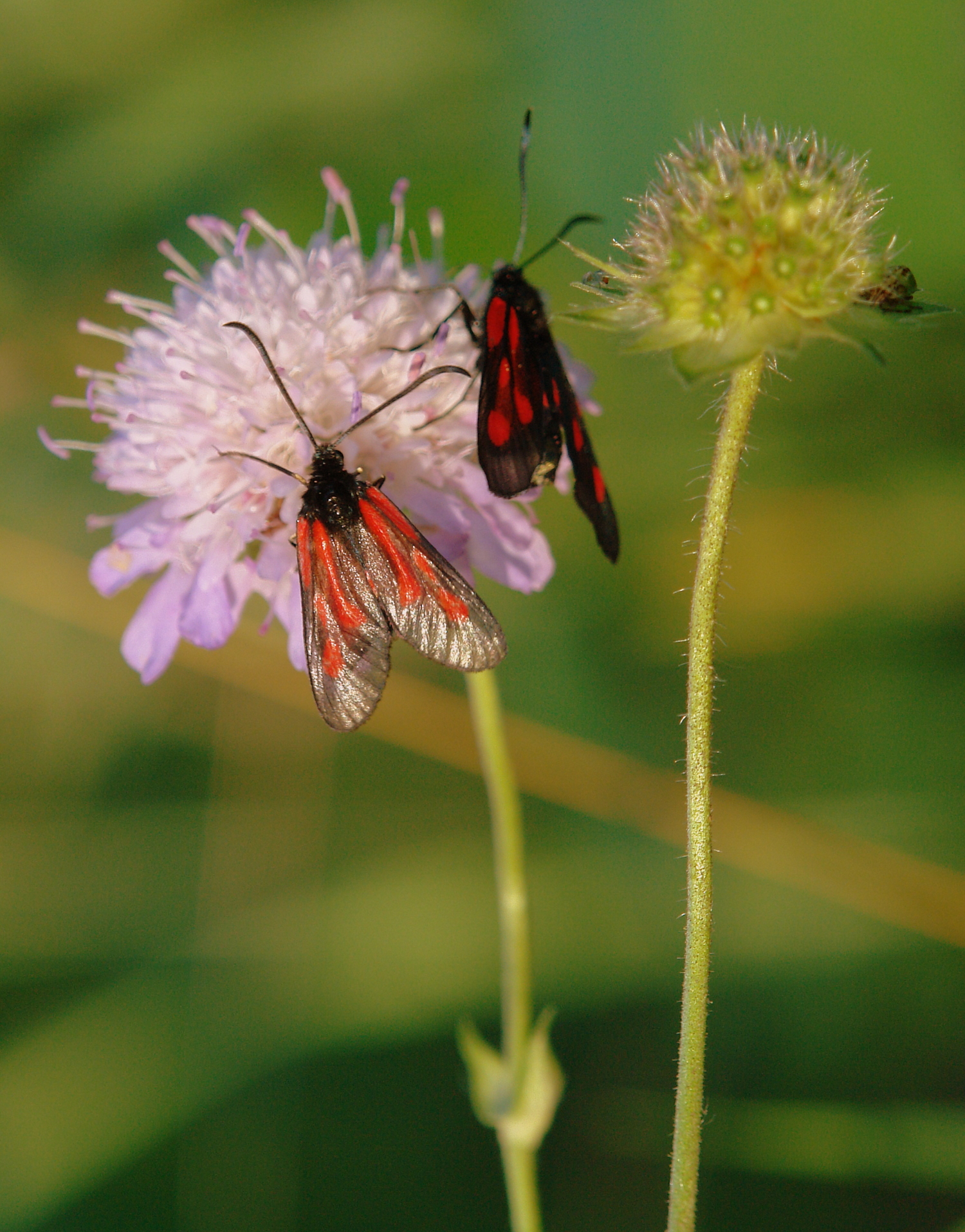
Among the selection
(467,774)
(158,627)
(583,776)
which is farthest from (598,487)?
(467,774)

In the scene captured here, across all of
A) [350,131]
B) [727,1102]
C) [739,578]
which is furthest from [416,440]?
[350,131]

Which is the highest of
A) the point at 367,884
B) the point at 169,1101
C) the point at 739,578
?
the point at 739,578

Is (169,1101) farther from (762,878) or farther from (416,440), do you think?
(416,440)

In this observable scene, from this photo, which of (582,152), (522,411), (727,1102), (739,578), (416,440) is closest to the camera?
(522,411)

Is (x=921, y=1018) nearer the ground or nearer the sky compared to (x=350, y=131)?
nearer the ground

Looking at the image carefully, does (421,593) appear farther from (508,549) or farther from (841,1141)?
(841,1141)

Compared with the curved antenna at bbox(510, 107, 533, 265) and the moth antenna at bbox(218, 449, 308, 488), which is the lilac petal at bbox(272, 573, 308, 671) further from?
the curved antenna at bbox(510, 107, 533, 265)

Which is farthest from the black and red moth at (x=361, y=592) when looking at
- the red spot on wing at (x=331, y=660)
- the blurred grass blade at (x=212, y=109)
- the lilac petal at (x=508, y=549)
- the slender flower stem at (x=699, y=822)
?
the blurred grass blade at (x=212, y=109)
